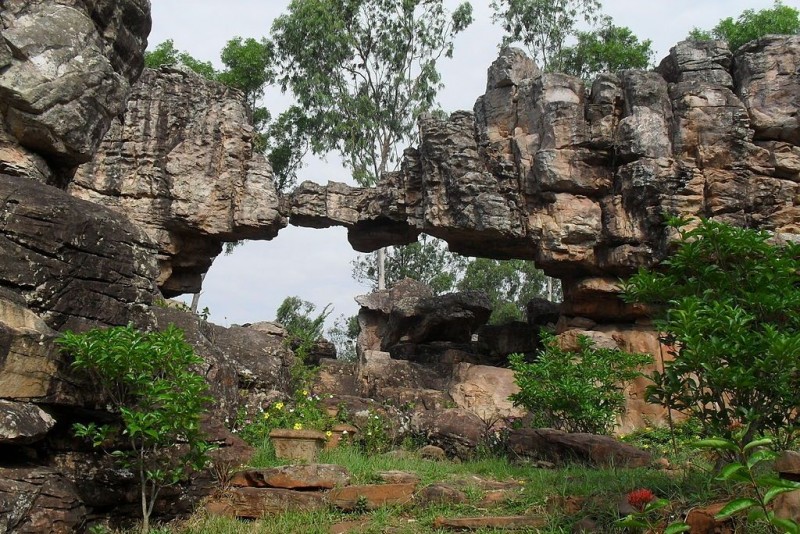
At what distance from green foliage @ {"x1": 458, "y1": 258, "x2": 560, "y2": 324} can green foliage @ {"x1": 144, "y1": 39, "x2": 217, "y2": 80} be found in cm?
1350

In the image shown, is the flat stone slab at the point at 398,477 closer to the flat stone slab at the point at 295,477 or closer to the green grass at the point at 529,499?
the green grass at the point at 529,499

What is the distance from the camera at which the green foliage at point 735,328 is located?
484 cm

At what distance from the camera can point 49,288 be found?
18.0 feet

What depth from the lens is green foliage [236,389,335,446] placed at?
8.05 m

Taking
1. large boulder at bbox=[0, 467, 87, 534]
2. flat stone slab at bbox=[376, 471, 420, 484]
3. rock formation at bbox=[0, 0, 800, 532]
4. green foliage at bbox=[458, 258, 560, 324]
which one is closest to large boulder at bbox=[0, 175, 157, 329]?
large boulder at bbox=[0, 467, 87, 534]

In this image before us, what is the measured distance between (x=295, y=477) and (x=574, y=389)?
3762 mm

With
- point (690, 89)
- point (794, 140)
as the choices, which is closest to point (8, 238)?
point (690, 89)

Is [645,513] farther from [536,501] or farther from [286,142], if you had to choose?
[286,142]

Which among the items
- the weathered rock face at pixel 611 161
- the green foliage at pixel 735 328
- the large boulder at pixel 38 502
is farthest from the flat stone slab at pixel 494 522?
the weathered rock face at pixel 611 161

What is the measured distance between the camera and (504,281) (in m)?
32.2

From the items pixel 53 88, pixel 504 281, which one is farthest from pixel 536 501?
pixel 504 281

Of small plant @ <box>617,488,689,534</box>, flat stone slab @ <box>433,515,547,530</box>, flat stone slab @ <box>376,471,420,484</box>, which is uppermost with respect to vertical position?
small plant @ <box>617,488,689,534</box>

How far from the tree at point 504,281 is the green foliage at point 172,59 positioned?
530 inches

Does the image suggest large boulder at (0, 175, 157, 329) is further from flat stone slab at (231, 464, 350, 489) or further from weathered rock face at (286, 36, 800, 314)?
weathered rock face at (286, 36, 800, 314)
